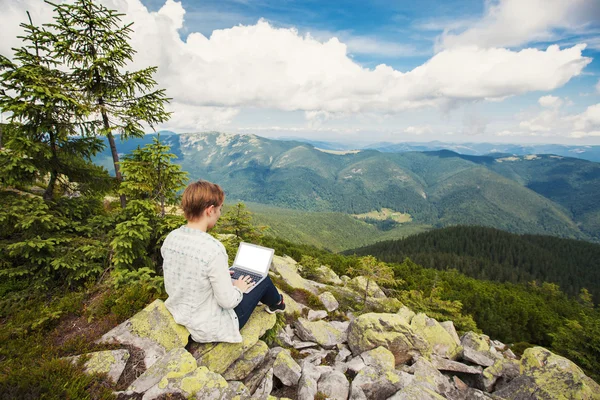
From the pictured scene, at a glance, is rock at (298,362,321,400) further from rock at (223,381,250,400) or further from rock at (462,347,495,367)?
rock at (462,347,495,367)

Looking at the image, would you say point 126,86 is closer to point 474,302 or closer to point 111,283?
point 111,283

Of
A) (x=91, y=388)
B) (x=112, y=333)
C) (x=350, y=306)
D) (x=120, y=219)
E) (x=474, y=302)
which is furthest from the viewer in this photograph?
(x=474, y=302)

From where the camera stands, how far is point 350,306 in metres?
17.2

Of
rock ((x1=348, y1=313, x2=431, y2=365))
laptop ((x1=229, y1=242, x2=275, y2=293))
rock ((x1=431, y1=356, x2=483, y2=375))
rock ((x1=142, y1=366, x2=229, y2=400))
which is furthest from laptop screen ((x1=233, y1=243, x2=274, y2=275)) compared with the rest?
rock ((x1=431, y1=356, x2=483, y2=375))

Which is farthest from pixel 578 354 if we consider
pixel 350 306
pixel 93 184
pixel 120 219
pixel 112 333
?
pixel 93 184

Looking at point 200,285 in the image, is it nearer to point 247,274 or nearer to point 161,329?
point 247,274

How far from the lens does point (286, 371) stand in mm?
5973

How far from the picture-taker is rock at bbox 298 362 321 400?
5547 millimetres

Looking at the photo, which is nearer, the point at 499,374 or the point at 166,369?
the point at 166,369

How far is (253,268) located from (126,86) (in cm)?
898

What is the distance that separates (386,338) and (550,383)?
5109mm

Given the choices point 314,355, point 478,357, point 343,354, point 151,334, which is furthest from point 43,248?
point 478,357

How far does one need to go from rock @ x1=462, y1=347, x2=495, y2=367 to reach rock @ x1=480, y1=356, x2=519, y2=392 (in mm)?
896

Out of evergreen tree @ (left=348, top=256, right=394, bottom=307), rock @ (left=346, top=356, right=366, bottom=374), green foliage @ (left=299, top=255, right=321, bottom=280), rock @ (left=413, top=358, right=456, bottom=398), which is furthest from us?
green foliage @ (left=299, top=255, right=321, bottom=280)
